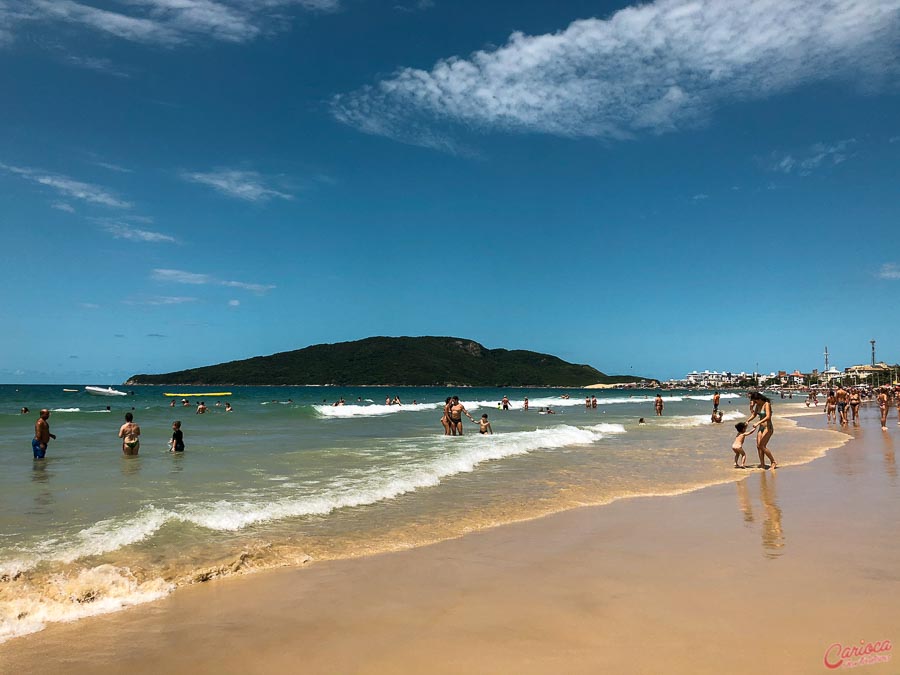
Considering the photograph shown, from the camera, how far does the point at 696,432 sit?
2630 cm

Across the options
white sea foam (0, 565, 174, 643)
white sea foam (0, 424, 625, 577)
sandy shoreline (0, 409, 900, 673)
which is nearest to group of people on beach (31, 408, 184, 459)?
white sea foam (0, 424, 625, 577)

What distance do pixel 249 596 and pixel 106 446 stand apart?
18.1 meters

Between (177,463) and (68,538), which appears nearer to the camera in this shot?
(68,538)

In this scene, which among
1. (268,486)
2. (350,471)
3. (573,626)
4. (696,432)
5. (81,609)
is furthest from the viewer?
(696,432)

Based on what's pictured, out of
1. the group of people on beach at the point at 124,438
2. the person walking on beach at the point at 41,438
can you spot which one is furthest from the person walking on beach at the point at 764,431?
the person walking on beach at the point at 41,438

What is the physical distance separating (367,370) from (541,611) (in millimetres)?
165271

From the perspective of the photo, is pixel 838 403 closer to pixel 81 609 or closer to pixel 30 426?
pixel 81 609

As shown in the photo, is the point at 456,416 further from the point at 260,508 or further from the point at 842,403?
the point at 842,403

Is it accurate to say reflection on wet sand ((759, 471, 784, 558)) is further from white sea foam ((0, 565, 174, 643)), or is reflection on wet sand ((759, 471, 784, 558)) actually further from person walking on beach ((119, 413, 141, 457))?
person walking on beach ((119, 413, 141, 457))

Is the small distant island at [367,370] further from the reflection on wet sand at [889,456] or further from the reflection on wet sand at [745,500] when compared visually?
the reflection on wet sand at [745,500]

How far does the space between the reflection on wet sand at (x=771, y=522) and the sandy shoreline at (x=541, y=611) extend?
47 mm

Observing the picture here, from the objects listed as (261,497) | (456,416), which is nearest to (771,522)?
(261,497)

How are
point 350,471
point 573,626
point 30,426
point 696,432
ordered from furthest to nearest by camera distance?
1. point 30,426
2. point 696,432
3. point 350,471
4. point 573,626

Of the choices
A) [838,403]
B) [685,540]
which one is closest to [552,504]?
[685,540]
